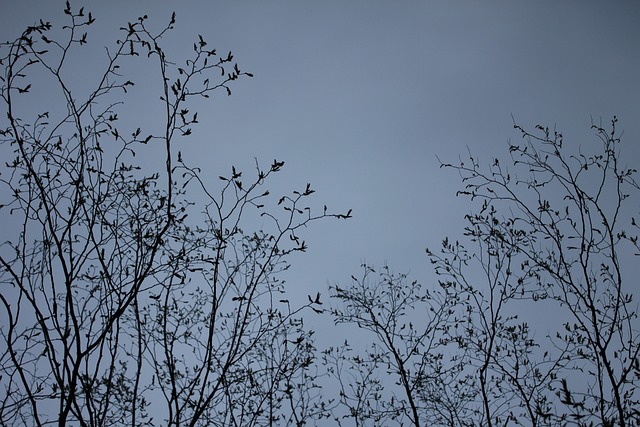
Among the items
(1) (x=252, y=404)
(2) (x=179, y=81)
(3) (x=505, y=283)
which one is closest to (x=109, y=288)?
(2) (x=179, y=81)

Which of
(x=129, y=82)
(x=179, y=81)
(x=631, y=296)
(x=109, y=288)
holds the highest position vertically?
(x=129, y=82)

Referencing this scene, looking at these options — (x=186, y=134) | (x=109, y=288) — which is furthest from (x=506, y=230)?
(x=109, y=288)

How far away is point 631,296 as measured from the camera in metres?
5.91

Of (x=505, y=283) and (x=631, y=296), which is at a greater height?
(x=505, y=283)

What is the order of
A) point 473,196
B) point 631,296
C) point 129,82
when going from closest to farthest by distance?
point 129,82, point 473,196, point 631,296

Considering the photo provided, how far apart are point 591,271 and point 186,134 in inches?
191

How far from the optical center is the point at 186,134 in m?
3.37

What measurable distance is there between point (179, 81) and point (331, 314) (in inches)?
263

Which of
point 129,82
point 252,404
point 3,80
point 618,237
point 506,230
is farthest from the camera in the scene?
point 252,404

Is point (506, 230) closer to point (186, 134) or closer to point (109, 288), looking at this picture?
point (186, 134)

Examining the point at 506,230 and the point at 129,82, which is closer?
the point at 129,82

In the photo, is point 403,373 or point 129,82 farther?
point 403,373

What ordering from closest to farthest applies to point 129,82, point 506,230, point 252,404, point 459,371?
point 129,82 → point 506,230 → point 252,404 → point 459,371

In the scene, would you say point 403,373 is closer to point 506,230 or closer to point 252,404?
point 252,404
